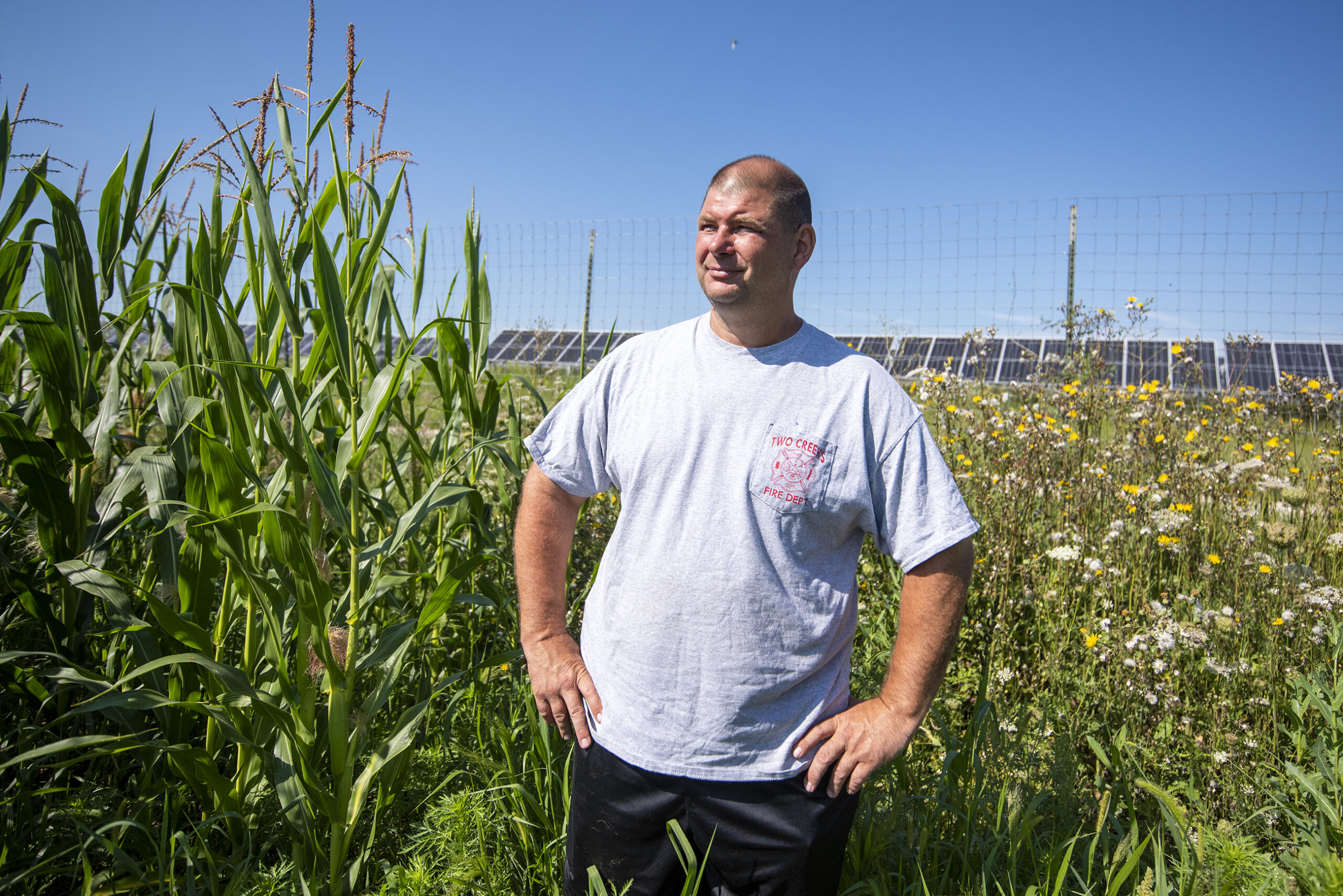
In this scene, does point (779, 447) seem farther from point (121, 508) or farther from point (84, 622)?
point (84, 622)

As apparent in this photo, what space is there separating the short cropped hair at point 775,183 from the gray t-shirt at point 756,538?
Answer: 0.24m

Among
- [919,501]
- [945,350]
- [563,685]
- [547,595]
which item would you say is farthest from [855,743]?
[945,350]

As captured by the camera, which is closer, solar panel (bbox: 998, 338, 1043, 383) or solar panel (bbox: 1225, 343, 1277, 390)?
solar panel (bbox: 1225, 343, 1277, 390)

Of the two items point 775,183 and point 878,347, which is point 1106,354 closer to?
point 878,347

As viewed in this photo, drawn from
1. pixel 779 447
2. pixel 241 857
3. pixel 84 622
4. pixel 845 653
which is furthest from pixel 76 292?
pixel 845 653

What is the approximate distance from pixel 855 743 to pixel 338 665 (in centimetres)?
106

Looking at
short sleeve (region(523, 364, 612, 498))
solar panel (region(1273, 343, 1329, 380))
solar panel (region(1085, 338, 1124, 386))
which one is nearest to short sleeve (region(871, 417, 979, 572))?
short sleeve (region(523, 364, 612, 498))

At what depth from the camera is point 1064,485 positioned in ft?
12.9

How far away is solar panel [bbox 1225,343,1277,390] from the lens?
192 inches

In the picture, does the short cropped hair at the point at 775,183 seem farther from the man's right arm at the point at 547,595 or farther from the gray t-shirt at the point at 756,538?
the man's right arm at the point at 547,595

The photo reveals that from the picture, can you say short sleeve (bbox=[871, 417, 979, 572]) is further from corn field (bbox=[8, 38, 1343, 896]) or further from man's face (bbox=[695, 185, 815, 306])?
corn field (bbox=[8, 38, 1343, 896])

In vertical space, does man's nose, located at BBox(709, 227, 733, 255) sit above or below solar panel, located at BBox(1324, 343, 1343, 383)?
below

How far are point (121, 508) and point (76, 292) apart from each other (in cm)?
49

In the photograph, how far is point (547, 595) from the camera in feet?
5.65
